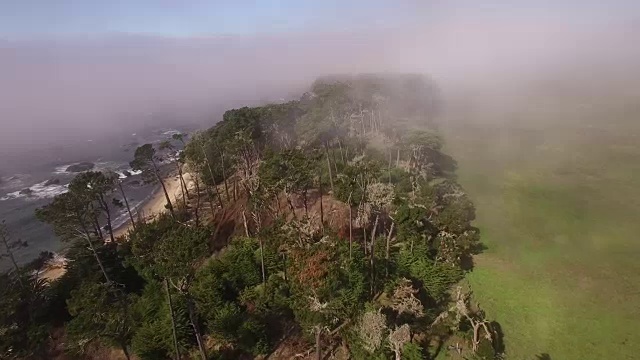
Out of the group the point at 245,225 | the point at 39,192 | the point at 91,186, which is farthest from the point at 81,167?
the point at 245,225

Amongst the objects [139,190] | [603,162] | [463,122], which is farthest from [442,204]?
[139,190]

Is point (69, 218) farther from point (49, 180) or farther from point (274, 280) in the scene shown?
point (49, 180)

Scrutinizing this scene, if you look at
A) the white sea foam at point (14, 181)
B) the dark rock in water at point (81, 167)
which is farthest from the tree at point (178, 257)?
the dark rock in water at point (81, 167)

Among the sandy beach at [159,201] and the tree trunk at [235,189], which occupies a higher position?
the tree trunk at [235,189]

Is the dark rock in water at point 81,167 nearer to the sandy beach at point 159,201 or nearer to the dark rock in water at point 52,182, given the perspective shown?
the dark rock in water at point 52,182

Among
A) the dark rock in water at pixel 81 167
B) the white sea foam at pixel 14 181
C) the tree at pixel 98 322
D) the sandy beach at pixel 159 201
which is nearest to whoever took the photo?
the tree at pixel 98 322

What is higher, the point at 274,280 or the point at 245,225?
the point at 245,225

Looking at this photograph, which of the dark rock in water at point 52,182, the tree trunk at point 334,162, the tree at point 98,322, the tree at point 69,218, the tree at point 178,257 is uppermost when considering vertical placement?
the tree at point 178,257
